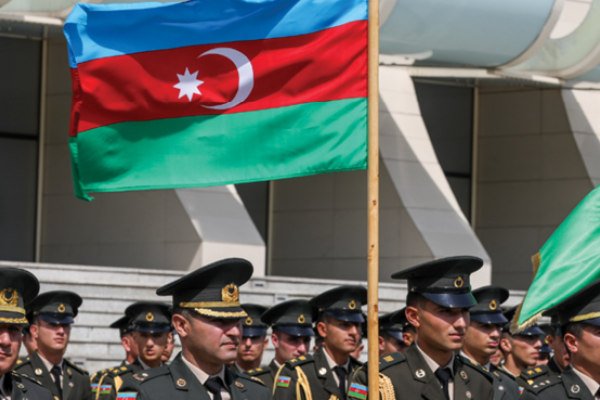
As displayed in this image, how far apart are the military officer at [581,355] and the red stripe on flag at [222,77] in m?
1.79

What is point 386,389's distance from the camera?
541 cm

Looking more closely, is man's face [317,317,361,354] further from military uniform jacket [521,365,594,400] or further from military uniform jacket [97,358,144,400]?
military uniform jacket [521,365,594,400]

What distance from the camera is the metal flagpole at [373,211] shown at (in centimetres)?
514

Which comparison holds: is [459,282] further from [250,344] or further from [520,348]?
[520,348]

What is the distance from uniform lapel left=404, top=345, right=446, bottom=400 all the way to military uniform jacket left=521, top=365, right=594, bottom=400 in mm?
432

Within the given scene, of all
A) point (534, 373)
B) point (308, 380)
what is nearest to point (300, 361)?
point (308, 380)

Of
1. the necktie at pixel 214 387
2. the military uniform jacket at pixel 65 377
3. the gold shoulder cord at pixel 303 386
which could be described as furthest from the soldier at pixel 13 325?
the military uniform jacket at pixel 65 377

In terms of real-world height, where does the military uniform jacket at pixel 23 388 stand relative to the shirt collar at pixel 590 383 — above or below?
below

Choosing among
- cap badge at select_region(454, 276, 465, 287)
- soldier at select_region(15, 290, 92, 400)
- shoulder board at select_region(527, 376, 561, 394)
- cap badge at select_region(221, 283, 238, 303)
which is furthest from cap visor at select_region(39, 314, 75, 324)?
shoulder board at select_region(527, 376, 561, 394)

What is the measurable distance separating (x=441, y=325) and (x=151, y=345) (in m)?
4.10

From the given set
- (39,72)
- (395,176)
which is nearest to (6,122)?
(39,72)

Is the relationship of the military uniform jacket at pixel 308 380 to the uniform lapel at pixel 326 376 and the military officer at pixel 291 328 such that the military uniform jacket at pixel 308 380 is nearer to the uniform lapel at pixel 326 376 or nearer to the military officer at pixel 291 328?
the uniform lapel at pixel 326 376

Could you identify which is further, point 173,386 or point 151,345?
point 151,345

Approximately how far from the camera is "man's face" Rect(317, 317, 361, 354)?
26.0 ft
